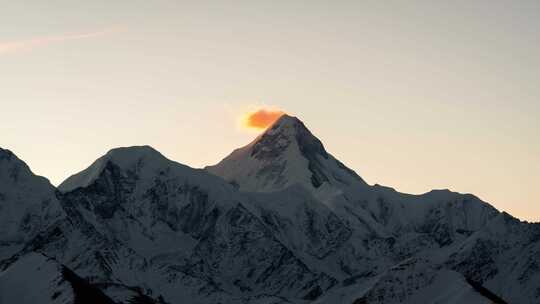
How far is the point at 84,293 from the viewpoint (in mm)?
199875

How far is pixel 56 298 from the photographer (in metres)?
198

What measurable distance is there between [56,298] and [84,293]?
4.55m
